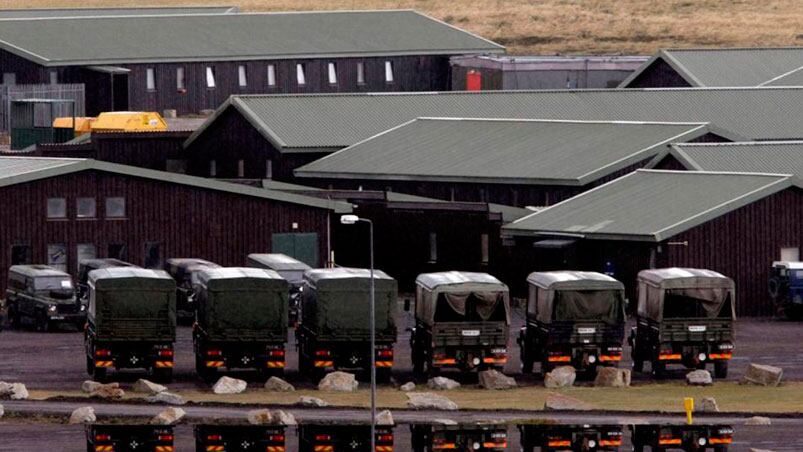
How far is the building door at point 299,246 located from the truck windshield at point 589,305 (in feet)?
93.9

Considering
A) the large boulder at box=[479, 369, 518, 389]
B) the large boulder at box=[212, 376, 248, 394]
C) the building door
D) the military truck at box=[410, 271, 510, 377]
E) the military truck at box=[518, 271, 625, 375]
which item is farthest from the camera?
the building door

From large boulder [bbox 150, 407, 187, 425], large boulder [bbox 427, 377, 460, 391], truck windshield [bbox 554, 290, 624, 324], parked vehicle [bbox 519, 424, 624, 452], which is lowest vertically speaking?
large boulder [bbox 427, 377, 460, 391]

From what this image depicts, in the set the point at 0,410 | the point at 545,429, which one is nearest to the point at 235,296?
the point at 0,410

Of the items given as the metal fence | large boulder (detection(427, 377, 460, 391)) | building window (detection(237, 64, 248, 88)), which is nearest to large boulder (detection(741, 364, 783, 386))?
large boulder (detection(427, 377, 460, 391))

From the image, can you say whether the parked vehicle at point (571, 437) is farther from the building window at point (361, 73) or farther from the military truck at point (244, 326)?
the building window at point (361, 73)

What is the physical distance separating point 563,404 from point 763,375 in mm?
9411

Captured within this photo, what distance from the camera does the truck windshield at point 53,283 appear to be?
90188mm

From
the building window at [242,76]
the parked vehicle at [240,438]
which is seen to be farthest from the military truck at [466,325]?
the building window at [242,76]

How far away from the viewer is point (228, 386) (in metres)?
72.4

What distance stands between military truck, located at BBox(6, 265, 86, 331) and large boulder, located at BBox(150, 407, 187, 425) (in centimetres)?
2408

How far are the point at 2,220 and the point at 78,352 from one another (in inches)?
715

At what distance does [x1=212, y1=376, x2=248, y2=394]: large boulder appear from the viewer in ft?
237

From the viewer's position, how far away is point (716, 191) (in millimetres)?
98500

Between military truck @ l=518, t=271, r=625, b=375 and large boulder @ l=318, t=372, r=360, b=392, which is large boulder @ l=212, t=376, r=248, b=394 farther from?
military truck @ l=518, t=271, r=625, b=375
